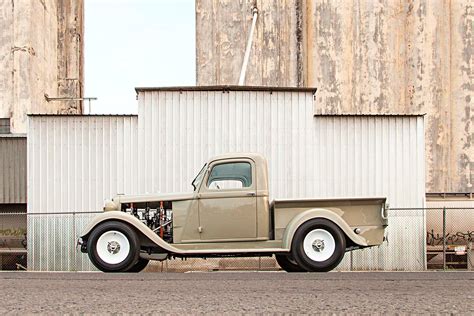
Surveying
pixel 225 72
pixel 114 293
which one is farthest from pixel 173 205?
pixel 225 72

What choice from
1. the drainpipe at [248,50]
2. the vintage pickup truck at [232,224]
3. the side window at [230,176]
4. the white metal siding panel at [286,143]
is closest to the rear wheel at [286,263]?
the vintage pickup truck at [232,224]

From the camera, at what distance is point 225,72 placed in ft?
98.6

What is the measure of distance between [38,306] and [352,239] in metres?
6.99

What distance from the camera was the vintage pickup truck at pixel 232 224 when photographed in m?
12.4

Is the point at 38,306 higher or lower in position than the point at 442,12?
lower

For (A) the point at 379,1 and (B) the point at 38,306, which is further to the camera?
(A) the point at 379,1

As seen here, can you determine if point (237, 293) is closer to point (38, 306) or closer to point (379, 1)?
point (38, 306)

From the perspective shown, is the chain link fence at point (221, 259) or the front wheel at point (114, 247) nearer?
the front wheel at point (114, 247)

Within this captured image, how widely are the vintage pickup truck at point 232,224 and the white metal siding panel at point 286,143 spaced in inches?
273

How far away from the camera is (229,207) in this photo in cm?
1288

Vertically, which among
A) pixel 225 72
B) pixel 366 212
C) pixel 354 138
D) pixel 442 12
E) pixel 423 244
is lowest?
pixel 423 244

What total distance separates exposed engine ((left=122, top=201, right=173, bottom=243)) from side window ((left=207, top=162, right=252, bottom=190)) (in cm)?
91

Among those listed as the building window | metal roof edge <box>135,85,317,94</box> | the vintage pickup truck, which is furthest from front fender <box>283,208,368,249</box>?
the building window

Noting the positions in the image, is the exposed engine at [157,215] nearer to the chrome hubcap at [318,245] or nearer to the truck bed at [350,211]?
the truck bed at [350,211]
